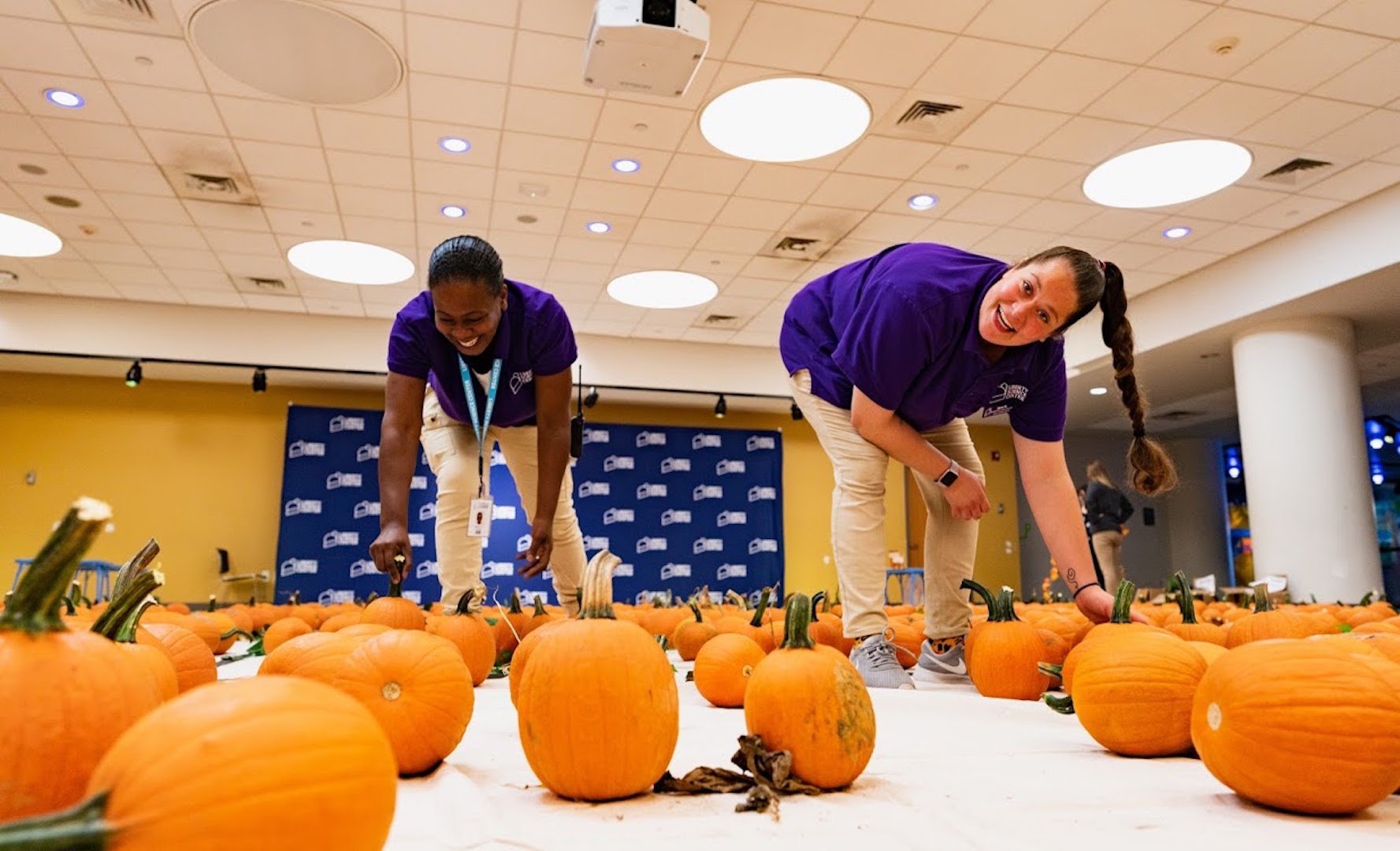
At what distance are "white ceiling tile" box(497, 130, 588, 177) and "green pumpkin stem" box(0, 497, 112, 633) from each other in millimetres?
5762

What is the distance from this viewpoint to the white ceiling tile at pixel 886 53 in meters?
4.74

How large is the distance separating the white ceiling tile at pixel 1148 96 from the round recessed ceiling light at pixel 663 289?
4.20 metres

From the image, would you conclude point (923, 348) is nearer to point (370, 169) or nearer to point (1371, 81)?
point (1371, 81)

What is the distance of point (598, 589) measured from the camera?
113 centimetres

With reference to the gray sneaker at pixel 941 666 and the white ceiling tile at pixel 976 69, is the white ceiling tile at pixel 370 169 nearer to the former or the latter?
the white ceiling tile at pixel 976 69

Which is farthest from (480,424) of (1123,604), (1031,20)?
(1031,20)

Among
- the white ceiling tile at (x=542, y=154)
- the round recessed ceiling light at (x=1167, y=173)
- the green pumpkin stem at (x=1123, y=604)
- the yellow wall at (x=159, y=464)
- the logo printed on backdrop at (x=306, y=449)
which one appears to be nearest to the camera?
the green pumpkin stem at (x=1123, y=604)

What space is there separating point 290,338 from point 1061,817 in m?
10.8

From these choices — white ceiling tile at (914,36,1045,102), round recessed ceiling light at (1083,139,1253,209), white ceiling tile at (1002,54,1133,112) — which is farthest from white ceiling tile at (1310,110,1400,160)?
white ceiling tile at (914,36,1045,102)

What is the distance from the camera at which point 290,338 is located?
404 inches

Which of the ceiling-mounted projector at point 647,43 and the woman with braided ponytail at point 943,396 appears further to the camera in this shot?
the ceiling-mounted projector at point 647,43

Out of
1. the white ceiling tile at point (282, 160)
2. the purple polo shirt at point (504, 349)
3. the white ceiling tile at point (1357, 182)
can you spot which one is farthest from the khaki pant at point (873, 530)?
the white ceiling tile at point (1357, 182)

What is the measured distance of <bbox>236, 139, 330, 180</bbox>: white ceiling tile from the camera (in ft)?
20.2

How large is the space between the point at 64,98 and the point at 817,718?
659 centimetres
